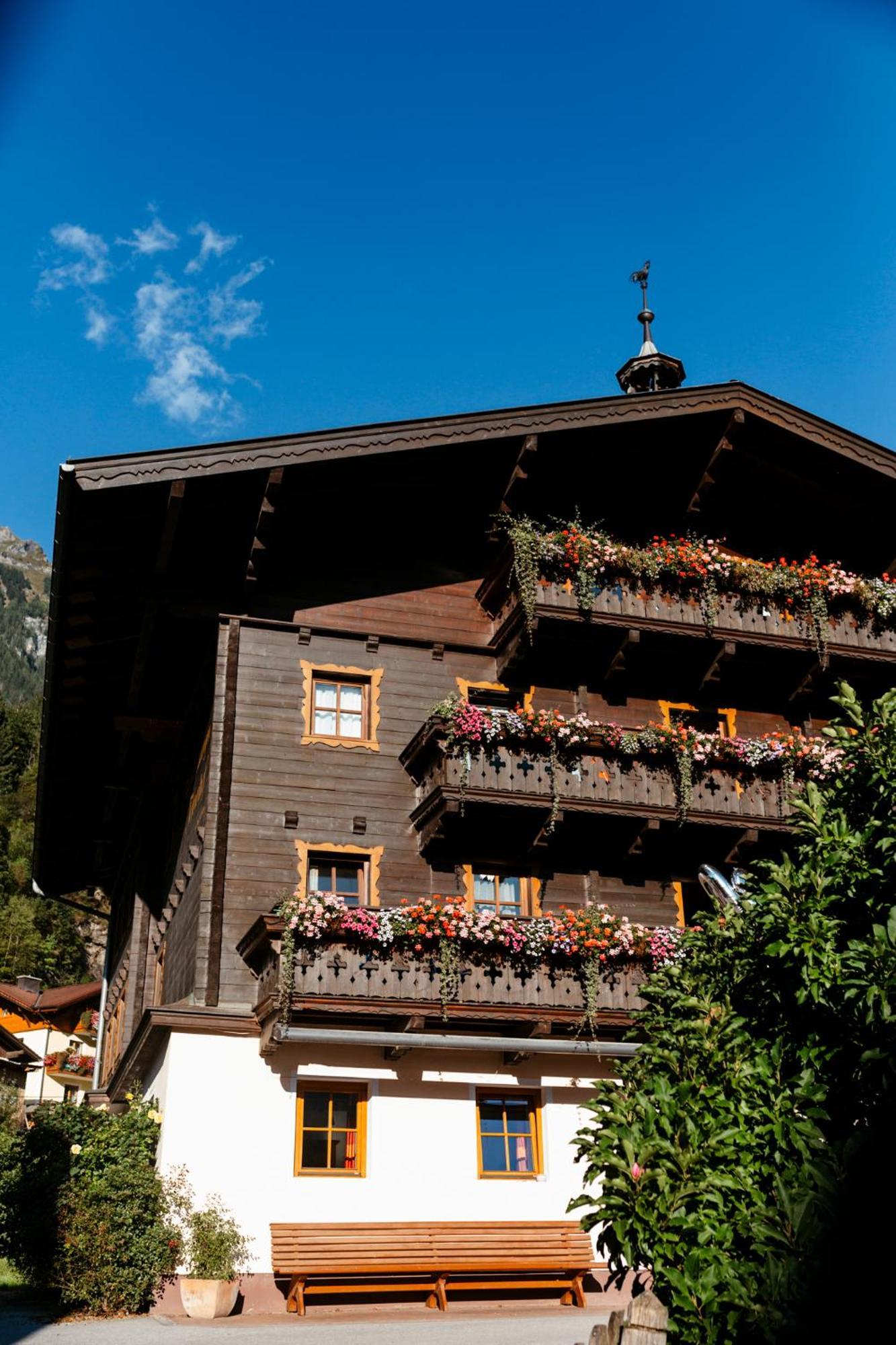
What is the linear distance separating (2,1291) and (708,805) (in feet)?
40.2

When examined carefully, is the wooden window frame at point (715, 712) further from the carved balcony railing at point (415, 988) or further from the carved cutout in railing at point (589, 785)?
the carved balcony railing at point (415, 988)

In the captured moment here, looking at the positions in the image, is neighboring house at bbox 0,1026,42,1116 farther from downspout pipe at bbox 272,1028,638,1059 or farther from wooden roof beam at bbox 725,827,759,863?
wooden roof beam at bbox 725,827,759,863

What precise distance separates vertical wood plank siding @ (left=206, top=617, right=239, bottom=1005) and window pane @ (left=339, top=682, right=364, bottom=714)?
5.60 ft

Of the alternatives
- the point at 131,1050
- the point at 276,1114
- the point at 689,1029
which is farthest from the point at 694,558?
the point at 689,1029

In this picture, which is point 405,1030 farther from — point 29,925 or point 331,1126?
point 29,925

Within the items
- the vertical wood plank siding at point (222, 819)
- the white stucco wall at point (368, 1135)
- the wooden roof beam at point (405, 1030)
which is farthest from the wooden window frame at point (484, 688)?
Answer: the white stucco wall at point (368, 1135)

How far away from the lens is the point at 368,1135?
1675 cm

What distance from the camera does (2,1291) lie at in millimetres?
17562

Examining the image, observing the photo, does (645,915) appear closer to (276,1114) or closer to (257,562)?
(276,1114)

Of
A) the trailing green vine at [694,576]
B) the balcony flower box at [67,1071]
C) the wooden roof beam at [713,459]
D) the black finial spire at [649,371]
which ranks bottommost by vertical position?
the balcony flower box at [67,1071]

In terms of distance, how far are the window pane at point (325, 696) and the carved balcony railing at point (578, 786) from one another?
56.2 inches

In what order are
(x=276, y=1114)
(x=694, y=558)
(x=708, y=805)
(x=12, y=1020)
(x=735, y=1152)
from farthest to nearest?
(x=12, y=1020)
(x=694, y=558)
(x=708, y=805)
(x=276, y=1114)
(x=735, y=1152)

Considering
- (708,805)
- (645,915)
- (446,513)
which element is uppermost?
(446,513)

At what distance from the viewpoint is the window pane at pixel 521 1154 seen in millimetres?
17375
